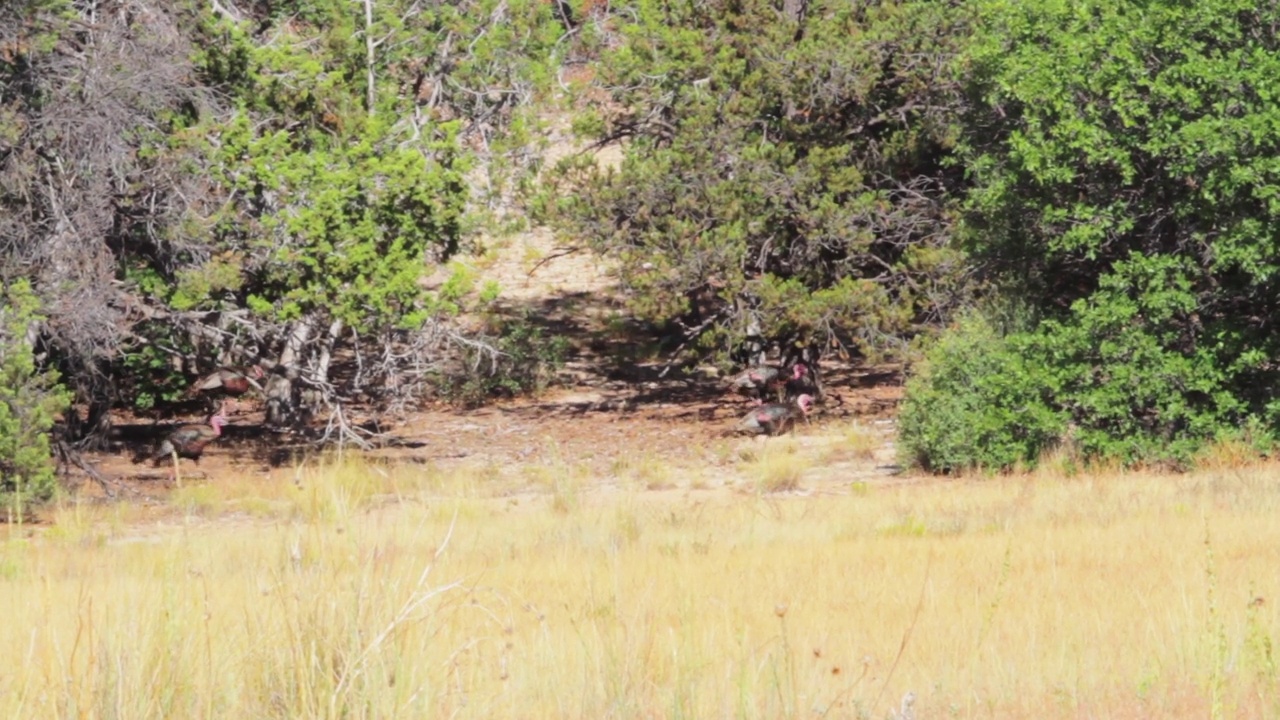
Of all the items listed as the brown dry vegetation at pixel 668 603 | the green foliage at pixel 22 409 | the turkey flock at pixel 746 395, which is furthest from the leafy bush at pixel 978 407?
the green foliage at pixel 22 409

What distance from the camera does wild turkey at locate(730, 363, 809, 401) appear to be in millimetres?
22500

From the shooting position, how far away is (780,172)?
21281 mm

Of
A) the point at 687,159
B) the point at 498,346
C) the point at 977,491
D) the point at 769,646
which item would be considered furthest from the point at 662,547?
the point at 498,346

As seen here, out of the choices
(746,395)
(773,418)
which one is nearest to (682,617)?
(773,418)

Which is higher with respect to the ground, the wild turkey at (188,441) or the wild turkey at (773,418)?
the wild turkey at (188,441)

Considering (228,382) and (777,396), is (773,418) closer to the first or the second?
(777,396)

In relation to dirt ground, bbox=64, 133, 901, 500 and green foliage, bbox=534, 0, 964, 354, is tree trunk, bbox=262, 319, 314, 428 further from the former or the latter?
green foliage, bbox=534, 0, 964, 354

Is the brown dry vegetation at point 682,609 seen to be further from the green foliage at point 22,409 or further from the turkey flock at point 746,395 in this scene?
the turkey flock at point 746,395

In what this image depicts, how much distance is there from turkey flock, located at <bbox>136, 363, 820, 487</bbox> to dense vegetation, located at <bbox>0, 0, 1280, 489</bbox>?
1.31 ft

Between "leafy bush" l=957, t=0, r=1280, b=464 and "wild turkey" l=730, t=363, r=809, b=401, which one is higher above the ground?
"leafy bush" l=957, t=0, r=1280, b=464

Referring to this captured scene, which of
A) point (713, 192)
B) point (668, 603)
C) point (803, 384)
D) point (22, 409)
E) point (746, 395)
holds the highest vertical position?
point (713, 192)

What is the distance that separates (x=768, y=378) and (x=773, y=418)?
4.99 feet

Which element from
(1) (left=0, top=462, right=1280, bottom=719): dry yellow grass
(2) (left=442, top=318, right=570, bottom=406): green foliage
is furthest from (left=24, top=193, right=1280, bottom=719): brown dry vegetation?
(2) (left=442, top=318, right=570, bottom=406): green foliage

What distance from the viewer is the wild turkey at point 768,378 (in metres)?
22.5
